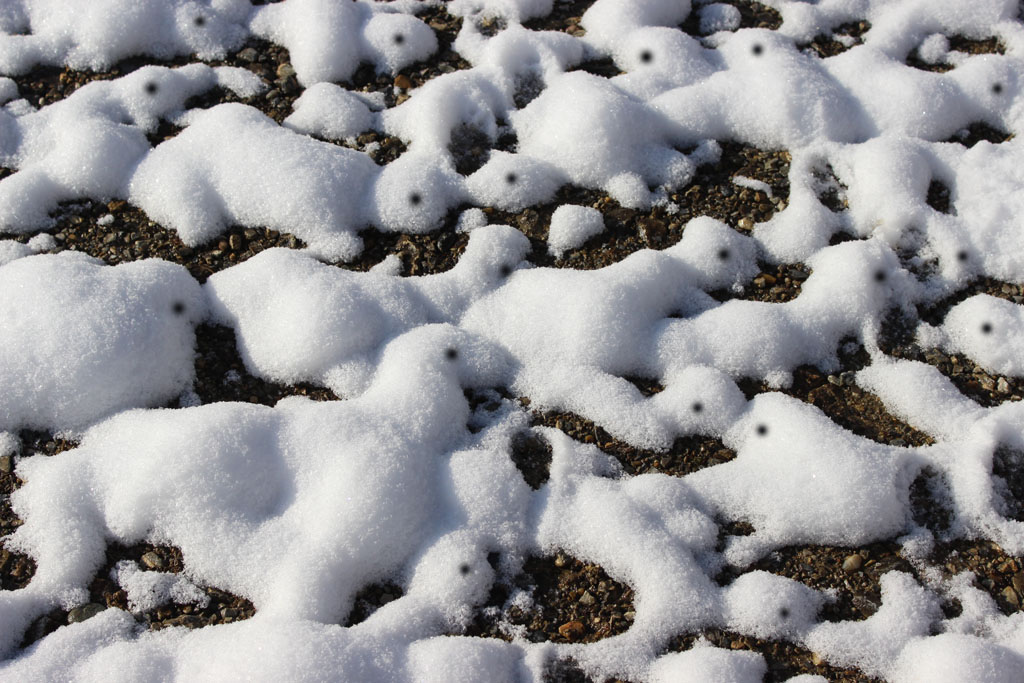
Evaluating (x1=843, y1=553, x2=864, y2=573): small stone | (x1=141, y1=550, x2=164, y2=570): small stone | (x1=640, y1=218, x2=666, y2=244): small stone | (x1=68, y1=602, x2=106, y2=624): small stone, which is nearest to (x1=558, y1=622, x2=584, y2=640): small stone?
(x1=843, y1=553, x2=864, y2=573): small stone

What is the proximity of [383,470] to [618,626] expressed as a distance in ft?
3.03

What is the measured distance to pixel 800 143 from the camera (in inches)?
150

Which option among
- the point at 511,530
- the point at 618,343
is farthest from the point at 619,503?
the point at 618,343

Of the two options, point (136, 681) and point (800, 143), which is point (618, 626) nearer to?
point (136, 681)

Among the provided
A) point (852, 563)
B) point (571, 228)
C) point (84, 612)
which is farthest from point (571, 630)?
point (571, 228)

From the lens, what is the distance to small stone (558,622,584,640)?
2590mm

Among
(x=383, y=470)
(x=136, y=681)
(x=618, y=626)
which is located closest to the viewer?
(x=136, y=681)

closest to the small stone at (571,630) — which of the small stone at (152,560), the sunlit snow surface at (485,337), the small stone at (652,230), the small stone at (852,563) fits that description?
the sunlit snow surface at (485,337)

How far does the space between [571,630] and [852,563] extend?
0.96m

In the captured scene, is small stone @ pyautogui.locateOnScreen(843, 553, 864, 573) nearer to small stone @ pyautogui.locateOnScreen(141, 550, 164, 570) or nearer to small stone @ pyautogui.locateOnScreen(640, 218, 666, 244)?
small stone @ pyautogui.locateOnScreen(640, 218, 666, 244)

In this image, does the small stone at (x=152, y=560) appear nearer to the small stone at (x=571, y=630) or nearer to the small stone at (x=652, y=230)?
the small stone at (x=571, y=630)

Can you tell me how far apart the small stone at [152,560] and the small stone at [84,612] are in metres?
0.17

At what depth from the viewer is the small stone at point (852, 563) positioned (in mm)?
2693

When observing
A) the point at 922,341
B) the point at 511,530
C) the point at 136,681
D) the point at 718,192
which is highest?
the point at 718,192
